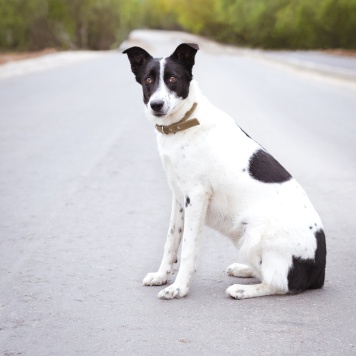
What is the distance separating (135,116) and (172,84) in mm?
9998

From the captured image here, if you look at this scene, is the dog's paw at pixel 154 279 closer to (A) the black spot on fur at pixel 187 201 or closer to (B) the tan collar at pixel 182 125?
(A) the black spot on fur at pixel 187 201

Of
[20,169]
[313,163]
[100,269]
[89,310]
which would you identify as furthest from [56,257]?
[313,163]

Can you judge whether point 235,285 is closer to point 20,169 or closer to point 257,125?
point 20,169

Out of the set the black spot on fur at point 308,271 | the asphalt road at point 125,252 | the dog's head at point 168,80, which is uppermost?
the dog's head at point 168,80

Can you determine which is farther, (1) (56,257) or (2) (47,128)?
(2) (47,128)

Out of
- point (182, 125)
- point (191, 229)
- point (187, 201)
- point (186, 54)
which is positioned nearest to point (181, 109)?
point (182, 125)

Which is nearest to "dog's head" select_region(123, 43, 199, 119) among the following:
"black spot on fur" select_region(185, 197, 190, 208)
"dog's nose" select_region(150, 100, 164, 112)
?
"dog's nose" select_region(150, 100, 164, 112)

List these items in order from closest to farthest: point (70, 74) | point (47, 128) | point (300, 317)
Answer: point (300, 317) → point (47, 128) → point (70, 74)

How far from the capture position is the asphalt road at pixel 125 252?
3.92 metres

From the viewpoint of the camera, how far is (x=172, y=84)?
189 inches

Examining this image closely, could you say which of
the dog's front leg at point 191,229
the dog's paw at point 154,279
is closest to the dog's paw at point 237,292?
the dog's front leg at point 191,229

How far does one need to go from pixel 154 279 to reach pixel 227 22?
307ft

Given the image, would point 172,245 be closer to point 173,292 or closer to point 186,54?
point 173,292

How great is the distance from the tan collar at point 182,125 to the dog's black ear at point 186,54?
12.4 inches
